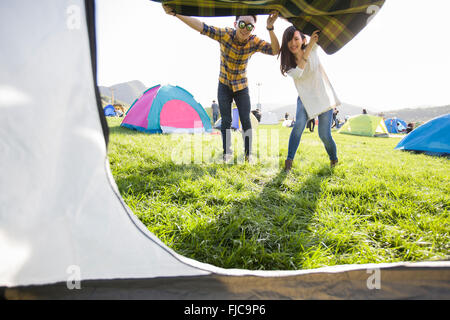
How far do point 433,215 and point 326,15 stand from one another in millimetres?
1507

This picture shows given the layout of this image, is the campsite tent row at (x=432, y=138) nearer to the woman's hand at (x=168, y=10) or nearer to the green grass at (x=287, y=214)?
the green grass at (x=287, y=214)

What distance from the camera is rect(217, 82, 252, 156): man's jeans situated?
7.43 ft

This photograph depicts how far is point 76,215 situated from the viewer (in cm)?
65

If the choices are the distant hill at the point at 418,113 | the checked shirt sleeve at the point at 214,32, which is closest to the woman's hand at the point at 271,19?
the checked shirt sleeve at the point at 214,32

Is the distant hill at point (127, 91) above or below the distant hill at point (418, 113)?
above

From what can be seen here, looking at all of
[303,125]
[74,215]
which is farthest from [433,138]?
[74,215]

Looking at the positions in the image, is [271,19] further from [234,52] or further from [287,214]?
[287,214]

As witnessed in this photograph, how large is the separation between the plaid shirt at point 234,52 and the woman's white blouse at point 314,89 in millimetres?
423

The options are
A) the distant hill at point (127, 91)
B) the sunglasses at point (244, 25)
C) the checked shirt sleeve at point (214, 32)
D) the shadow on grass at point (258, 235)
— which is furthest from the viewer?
the distant hill at point (127, 91)

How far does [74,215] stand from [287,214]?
109 centimetres

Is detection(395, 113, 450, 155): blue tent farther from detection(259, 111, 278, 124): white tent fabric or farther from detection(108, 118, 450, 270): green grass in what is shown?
detection(259, 111, 278, 124): white tent fabric

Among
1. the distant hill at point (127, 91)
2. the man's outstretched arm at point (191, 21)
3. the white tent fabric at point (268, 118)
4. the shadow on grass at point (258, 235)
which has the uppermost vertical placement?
the distant hill at point (127, 91)

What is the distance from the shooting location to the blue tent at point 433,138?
3.68 m

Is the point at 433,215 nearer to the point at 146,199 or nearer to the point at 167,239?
the point at 167,239
